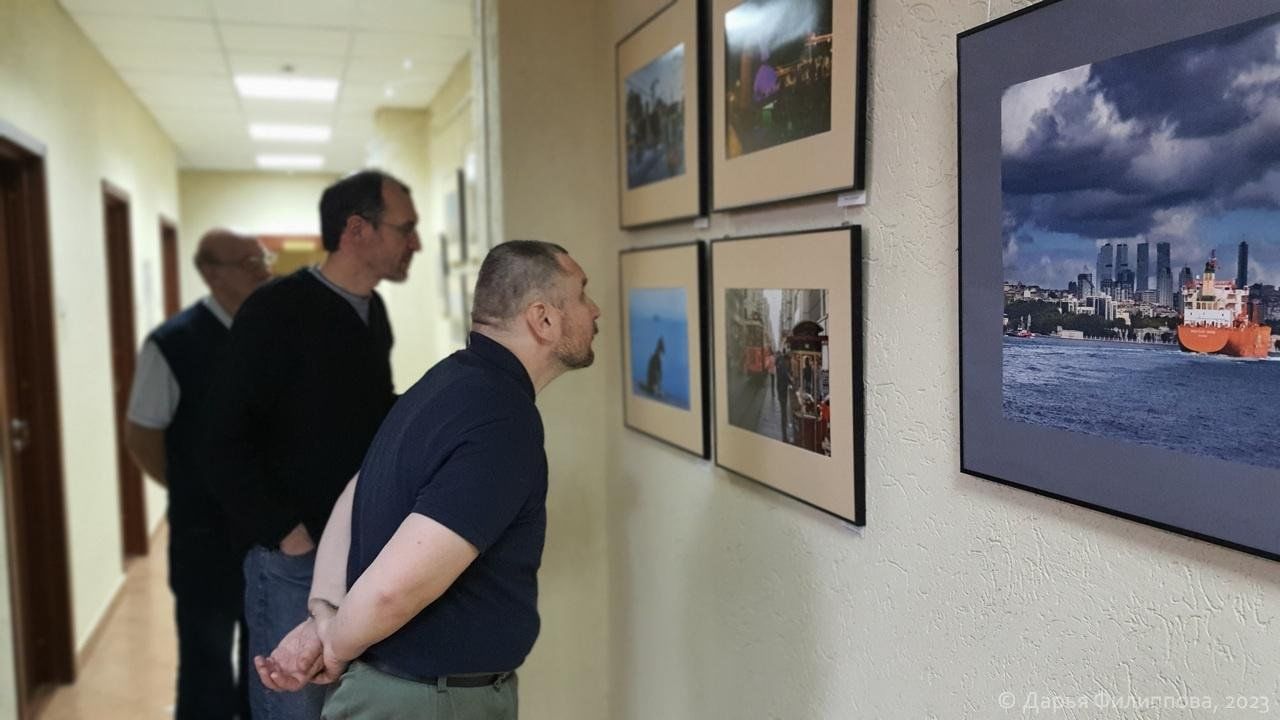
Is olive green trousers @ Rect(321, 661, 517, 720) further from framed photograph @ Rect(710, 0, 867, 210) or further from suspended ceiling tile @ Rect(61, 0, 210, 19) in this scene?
suspended ceiling tile @ Rect(61, 0, 210, 19)

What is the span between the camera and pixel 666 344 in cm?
226

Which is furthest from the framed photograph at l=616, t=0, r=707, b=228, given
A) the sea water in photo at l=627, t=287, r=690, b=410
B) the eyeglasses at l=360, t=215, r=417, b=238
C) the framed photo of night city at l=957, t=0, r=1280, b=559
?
the framed photo of night city at l=957, t=0, r=1280, b=559

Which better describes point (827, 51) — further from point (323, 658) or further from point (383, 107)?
point (383, 107)

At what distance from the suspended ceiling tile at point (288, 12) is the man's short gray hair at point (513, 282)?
3174mm

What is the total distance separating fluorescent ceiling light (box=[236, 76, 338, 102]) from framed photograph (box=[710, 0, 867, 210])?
461 cm

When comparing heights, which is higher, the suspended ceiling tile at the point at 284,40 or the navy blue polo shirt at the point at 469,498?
the suspended ceiling tile at the point at 284,40

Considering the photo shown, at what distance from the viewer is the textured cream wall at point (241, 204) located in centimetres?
1073

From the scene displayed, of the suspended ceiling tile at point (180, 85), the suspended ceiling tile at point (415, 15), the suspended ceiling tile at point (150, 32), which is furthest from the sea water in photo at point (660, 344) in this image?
the suspended ceiling tile at point (180, 85)

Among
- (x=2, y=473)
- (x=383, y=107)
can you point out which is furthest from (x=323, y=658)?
(x=383, y=107)

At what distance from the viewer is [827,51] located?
151cm

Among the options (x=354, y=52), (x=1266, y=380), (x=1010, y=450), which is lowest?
(x=1010, y=450)

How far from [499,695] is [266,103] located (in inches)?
238

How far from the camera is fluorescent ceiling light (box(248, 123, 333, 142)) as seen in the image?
25.0 ft

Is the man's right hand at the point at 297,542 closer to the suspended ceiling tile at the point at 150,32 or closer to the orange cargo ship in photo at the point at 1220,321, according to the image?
the orange cargo ship in photo at the point at 1220,321
